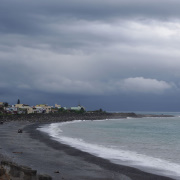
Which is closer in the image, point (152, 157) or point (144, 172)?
point (144, 172)

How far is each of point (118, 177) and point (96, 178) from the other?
112 centimetres

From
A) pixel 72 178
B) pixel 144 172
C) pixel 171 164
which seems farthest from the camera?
pixel 171 164

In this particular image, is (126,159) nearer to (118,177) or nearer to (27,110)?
(118,177)

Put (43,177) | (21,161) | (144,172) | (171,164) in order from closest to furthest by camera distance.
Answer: (43,177) → (144,172) → (21,161) → (171,164)

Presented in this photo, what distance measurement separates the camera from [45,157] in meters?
20.1

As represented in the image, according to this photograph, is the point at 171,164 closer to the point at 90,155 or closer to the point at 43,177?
the point at 90,155

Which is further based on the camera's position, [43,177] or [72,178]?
[72,178]

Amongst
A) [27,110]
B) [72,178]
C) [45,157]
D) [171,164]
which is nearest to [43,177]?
[72,178]

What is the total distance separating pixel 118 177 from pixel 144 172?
2079 millimetres

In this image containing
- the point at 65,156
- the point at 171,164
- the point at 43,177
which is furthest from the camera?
the point at 65,156

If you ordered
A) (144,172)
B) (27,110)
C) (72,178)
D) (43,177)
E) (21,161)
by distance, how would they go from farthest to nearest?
(27,110), (21,161), (144,172), (72,178), (43,177)

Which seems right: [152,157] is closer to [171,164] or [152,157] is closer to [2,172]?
[171,164]

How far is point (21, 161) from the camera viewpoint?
17891mm

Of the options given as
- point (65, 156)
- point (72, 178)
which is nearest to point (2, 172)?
point (72, 178)
